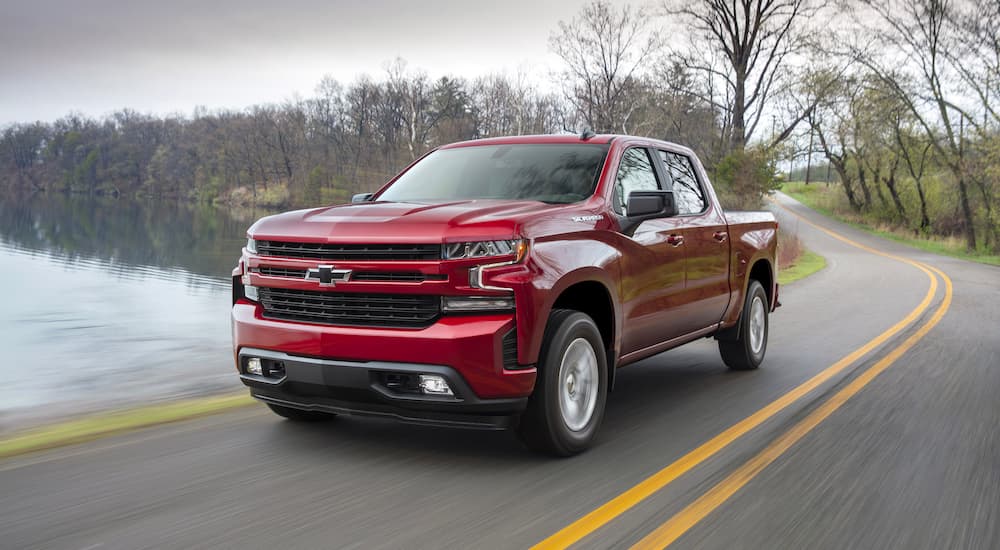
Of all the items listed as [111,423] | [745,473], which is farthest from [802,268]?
[111,423]

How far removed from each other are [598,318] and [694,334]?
1.69 meters

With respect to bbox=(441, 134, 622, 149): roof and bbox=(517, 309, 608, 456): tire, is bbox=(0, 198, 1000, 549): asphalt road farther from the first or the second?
bbox=(441, 134, 622, 149): roof

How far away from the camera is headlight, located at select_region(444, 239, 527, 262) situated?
437 centimetres

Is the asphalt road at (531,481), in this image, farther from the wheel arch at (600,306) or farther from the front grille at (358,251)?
the front grille at (358,251)

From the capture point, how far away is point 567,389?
4.91 m

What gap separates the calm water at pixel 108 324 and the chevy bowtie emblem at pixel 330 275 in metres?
2.94

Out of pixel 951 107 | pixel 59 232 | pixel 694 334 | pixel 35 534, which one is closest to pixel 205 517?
pixel 35 534

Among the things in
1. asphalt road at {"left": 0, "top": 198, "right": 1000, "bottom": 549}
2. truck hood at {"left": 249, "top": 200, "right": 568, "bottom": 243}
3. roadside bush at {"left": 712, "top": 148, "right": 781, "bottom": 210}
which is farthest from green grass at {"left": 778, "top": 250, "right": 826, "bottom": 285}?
truck hood at {"left": 249, "top": 200, "right": 568, "bottom": 243}

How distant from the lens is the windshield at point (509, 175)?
18.3 ft

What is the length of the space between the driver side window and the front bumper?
1.62m

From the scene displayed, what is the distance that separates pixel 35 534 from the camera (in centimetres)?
360

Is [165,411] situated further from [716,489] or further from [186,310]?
[186,310]

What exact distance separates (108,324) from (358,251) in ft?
43.2

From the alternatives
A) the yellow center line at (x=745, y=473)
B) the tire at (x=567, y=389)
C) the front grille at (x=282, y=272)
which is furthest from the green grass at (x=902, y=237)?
the front grille at (x=282, y=272)
